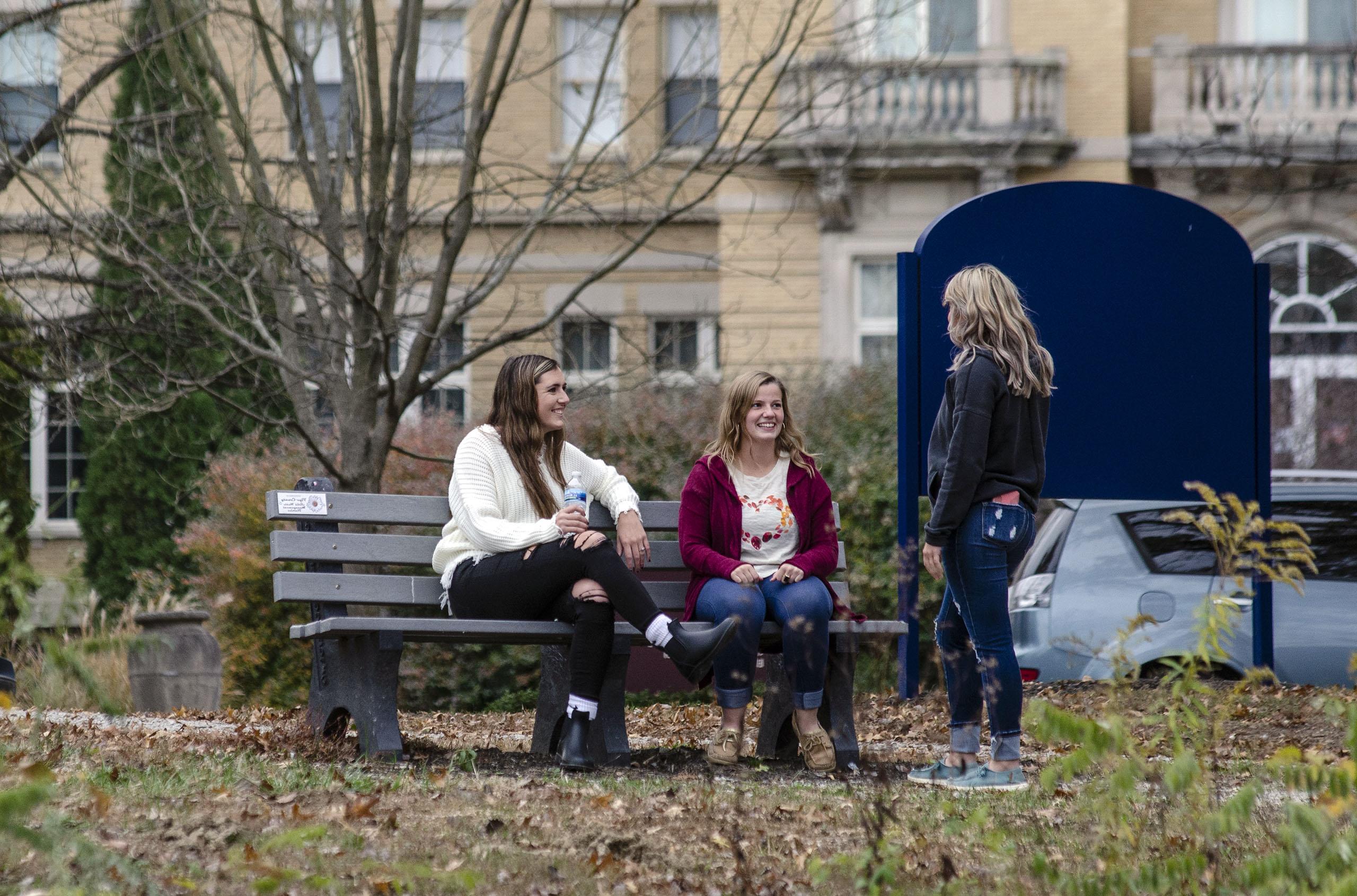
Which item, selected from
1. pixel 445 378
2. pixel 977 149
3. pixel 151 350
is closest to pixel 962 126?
pixel 977 149

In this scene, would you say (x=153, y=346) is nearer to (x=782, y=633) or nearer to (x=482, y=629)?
(x=482, y=629)

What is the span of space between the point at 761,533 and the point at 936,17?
1425 centimetres

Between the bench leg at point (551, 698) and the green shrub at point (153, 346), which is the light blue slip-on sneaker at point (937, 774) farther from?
the green shrub at point (153, 346)

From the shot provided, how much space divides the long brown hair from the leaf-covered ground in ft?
3.41

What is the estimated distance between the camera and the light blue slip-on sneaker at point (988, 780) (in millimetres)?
5160

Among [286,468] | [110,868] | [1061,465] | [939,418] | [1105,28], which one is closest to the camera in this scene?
[110,868]

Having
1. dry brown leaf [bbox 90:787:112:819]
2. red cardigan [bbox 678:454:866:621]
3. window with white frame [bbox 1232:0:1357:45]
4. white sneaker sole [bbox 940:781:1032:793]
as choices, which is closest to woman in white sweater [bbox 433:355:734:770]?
red cardigan [bbox 678:454:866:621]

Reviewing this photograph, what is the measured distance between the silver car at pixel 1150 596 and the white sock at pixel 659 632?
2.78 m

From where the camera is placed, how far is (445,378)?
1458cm

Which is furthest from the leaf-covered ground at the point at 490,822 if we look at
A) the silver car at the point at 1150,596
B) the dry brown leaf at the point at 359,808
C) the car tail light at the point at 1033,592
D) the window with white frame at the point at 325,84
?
the window with white frame at the point at 325,84

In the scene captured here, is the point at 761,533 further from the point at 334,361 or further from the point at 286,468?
the point at 286,468

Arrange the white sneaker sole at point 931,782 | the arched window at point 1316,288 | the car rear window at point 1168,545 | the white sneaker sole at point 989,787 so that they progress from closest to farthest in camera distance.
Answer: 1. the white sneaker sole at point 989,787
2. the white sneaker sole at point 931,782
3. the car rear window at point 1168,545
4. the arched window at point 1316,288

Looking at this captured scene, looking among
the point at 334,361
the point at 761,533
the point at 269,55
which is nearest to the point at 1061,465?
the point at 761,533

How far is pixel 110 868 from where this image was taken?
3289mm
